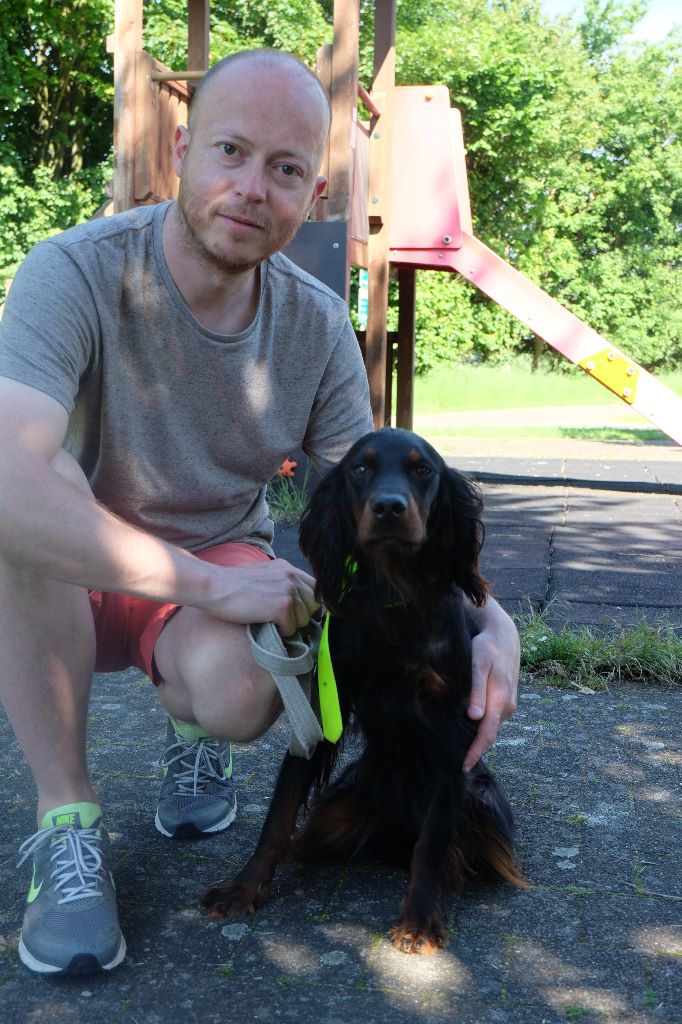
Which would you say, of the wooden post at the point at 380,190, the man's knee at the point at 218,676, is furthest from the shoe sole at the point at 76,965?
the wooden post at the point at 380,190

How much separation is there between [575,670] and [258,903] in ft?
5.78

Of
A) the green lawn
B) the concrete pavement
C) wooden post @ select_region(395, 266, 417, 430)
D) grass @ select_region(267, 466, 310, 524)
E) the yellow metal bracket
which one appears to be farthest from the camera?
the green lawn

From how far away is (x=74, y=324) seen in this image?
81.0 inches

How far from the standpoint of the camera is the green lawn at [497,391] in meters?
20.6

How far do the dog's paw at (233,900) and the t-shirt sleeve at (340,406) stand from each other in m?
0.93

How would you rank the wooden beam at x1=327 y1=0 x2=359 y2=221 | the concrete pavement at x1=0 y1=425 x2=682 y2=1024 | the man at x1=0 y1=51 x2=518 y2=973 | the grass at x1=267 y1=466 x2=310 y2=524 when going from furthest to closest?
the grass at x1=267 y1=466 x2=310 y2=524
the wooden beam at x1=327 y1=0 x2=359 y2=221
the man at x1=0 y1=51 x2=518 y2=973
the concrete pavement at x1=0 y1=425 x2=682 y2=1024

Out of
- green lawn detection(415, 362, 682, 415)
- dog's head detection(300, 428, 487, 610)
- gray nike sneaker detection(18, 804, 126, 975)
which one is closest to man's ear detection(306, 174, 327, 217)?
dog's head detection(300, 428, 487, 610)

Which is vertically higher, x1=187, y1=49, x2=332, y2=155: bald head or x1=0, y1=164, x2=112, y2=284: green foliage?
x1=0, y1=164, x2=112, y2=284: green foliage

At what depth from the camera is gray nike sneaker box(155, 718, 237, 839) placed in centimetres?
242

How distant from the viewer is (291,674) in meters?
2.04

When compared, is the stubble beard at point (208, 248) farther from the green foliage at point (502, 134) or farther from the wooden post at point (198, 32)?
the green foliage at point (502, 134)

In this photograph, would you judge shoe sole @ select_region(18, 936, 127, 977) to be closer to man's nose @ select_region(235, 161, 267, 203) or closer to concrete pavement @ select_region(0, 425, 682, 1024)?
concrete pavement @ select_region(0, 425, 682, 1024)

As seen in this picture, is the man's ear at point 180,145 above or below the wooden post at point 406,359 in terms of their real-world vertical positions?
above

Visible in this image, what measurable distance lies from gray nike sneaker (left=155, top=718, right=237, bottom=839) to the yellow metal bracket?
19.1 ft
